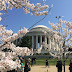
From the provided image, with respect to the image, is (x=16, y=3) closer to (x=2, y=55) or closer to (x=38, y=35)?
(x=2, y=55)

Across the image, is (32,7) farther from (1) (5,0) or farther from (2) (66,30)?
(2) (66,30)

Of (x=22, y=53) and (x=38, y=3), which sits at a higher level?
(x=38, y=3)

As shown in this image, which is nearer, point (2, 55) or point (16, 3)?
point (2, 55)

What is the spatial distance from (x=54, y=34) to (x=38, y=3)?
33.8 ft

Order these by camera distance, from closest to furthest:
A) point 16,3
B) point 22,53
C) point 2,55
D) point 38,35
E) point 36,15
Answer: point 2,55, point 22,53, point 16,3, point 36,15, point 38,35

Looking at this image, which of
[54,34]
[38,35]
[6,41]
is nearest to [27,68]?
[6,41]

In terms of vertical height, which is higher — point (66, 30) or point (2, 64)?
point (66, 30)

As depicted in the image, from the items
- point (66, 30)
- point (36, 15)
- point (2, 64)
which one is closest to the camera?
point (2, 64)

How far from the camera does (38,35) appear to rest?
5488 cm

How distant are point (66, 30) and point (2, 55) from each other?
10.6 m

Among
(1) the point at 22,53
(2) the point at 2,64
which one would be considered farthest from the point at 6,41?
(2) the point at 2,64

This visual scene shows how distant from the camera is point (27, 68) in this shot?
25.5 feet

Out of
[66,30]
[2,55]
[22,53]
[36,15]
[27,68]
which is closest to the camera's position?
[2,55]

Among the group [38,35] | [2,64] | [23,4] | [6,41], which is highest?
[38,35]
